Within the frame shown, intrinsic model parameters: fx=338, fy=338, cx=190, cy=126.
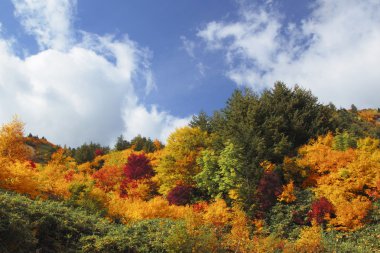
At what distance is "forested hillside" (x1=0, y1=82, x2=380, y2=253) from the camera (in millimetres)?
14836

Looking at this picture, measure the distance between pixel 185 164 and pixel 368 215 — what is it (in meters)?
18.8

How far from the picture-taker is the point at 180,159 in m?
37.2

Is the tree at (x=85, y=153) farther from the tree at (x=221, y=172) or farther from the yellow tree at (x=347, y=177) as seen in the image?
the yellow tree at (x=347, y=177)

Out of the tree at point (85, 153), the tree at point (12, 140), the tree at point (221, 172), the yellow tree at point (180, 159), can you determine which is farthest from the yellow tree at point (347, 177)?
the tree at point (85, 153)

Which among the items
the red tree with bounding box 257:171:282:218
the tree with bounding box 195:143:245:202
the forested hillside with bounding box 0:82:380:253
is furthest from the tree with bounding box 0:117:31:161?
the red tree with bounding box 257:171:282:218

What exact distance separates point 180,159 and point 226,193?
7483 millimetres

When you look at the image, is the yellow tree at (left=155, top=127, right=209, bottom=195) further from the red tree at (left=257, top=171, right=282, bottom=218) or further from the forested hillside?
the red tree at (left=257, top=171, right=282, bottom=218)

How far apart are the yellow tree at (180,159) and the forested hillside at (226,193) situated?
0.39ft

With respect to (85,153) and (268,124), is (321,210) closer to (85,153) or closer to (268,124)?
(268,124)

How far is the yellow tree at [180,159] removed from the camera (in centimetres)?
3594

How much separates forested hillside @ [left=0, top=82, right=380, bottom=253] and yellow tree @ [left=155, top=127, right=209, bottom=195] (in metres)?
0.12

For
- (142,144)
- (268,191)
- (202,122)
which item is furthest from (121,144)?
(268,191)

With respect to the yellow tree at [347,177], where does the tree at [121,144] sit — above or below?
above

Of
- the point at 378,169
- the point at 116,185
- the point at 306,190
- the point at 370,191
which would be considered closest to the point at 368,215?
the point at 370,191
